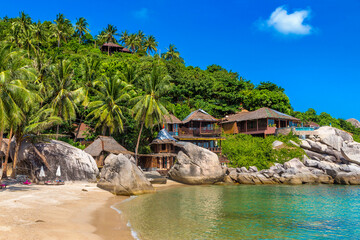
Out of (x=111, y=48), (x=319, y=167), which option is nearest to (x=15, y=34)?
(x=111, y=48)

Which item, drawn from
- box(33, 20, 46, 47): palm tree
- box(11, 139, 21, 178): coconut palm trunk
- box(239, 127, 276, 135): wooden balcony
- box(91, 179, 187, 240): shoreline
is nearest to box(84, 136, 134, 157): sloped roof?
box(11, 139, 21, 178): coconut palm trunk

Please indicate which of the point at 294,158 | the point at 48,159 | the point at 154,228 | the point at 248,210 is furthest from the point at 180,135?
the point at 154,228

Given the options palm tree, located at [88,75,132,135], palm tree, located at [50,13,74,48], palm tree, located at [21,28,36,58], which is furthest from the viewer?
palm tree, located at [50,13,74,48]

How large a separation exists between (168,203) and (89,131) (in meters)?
24.3

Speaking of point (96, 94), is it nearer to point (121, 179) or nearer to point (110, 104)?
point (110, 104)

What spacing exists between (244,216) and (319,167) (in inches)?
1027

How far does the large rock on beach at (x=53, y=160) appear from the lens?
1014 inches

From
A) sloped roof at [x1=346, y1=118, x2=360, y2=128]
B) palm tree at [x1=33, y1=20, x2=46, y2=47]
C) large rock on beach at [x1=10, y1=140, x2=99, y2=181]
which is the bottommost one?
large rock on beach at [x1=10, y1=140, x2=99, y2=181]

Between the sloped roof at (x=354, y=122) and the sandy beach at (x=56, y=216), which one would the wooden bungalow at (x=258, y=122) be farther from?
the sloped roof at (x=354, y=122)

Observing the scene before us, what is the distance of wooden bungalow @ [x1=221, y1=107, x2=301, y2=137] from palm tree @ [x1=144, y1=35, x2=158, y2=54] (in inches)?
1705

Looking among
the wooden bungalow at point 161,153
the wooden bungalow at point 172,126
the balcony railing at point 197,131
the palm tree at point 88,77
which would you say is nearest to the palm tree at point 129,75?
the palm tree at point 88,77

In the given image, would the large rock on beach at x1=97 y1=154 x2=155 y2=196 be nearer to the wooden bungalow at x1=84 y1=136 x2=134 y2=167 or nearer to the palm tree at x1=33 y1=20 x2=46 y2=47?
the wooden bungalow at x1=84 y1=136 x2=134 y2=167

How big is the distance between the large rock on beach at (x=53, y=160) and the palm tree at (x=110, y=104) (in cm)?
955

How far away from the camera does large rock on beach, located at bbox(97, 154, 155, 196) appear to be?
23484 millimetres
